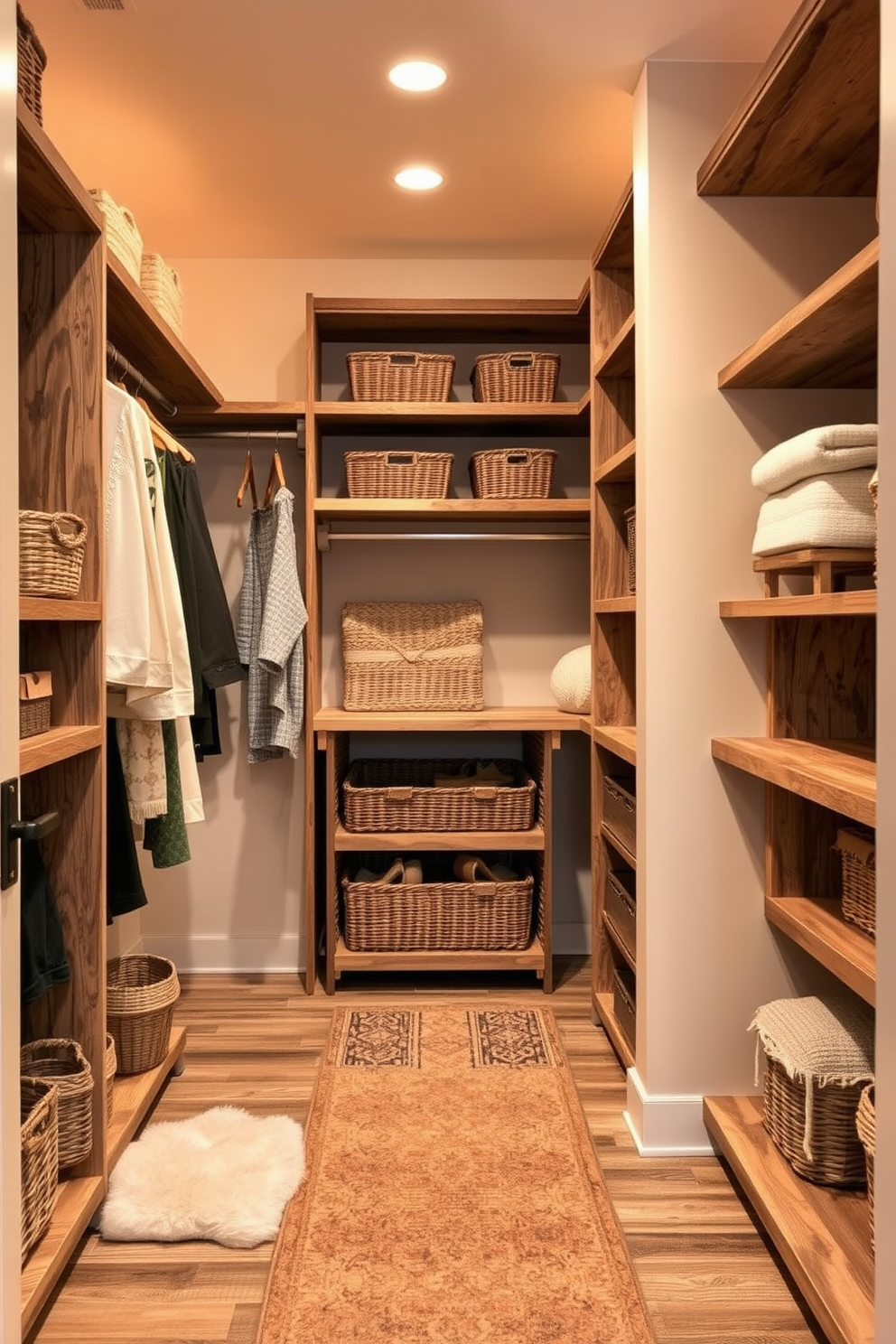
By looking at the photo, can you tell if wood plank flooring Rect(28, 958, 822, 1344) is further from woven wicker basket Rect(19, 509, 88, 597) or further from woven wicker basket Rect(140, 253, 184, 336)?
woven wicker basket Rect(140, 253, 184, 336)

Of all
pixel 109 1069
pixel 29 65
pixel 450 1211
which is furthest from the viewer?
pixel 109 1069

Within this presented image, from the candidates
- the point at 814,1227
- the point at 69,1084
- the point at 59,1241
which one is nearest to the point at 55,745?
the point at 69,1084

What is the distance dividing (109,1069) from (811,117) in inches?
95.0

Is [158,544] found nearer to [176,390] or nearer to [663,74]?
[176,390]

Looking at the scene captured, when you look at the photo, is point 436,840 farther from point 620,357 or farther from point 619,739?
point 620,357

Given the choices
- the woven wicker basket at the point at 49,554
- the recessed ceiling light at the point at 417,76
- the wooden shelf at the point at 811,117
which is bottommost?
the woven wicker basket at the point at 49,554

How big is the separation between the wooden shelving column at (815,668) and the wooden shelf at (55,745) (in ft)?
4.19

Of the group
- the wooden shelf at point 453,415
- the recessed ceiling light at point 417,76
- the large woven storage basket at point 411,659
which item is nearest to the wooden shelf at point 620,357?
the wooden shelf at point 453,415

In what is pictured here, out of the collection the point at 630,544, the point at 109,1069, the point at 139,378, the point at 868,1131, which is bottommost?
the point at 109,1069

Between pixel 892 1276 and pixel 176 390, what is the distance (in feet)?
9.44

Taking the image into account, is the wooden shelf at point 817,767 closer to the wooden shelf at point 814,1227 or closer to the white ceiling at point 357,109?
the wooden shelf at point 814,1227

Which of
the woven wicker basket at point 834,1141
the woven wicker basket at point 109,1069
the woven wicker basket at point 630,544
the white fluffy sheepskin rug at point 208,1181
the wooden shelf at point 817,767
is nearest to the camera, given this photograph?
the wooden shelf at point 817,767

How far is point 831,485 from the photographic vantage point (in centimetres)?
187

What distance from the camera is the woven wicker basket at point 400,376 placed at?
3355 mm
